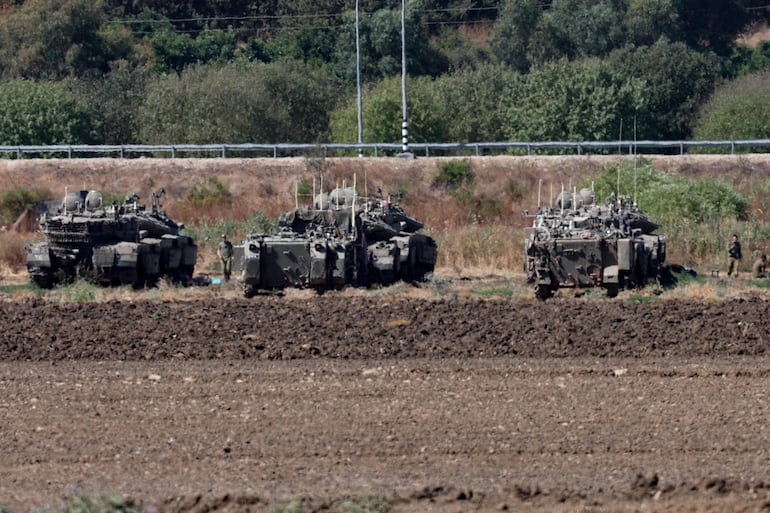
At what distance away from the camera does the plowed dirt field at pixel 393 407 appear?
1335 centimetres

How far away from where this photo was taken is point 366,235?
3362cm

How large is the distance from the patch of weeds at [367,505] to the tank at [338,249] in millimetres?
16987

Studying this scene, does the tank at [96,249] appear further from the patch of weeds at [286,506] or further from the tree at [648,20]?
the tree at [648,20]

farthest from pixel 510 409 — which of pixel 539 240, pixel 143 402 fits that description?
pixel 539 240

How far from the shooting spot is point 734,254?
115 feet

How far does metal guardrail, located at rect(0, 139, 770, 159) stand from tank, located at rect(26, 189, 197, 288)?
16292mm

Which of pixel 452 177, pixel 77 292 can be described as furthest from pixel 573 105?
pixel 77 292

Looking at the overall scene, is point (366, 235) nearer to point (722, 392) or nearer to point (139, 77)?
point (722, 392)

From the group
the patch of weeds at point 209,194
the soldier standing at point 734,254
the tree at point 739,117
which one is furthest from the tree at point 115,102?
the soldier standing at point 734,254

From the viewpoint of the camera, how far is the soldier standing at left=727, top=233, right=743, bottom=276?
35062 millimetres

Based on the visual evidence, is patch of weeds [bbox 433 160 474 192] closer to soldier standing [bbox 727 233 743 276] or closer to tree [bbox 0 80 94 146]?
soldier standing [bbox 727 233 743 276]

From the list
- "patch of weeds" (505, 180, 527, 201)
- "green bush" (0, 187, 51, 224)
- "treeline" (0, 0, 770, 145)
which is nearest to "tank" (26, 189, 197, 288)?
"green bush" (0, 187, 51, 224)

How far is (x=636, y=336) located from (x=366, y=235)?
12.0 m

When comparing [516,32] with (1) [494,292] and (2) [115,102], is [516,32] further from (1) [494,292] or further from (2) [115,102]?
(1) [494,292]
